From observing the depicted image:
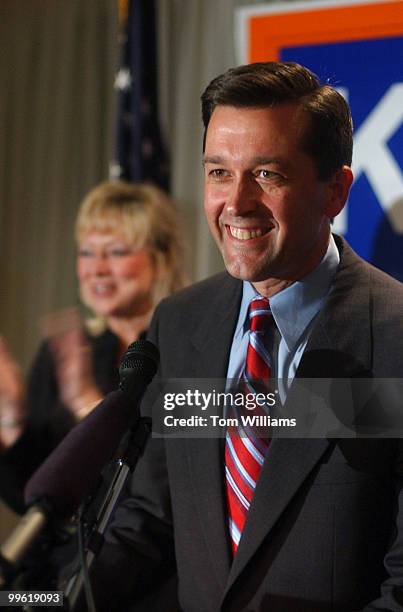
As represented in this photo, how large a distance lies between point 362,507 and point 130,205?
122 centimetres

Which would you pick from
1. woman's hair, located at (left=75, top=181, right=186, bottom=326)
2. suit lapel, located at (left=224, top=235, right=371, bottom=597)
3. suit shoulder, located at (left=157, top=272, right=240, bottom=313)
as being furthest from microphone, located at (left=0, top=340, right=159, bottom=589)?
woman's hair, located at (left=75, top=181, right=186, bottom=326)

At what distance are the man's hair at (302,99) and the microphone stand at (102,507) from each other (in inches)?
25.8

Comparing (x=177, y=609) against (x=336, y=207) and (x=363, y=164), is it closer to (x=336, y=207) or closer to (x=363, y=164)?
(x=336, y=207)

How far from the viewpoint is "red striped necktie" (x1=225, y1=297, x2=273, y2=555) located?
1.41 metres

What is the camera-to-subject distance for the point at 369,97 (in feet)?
5.89

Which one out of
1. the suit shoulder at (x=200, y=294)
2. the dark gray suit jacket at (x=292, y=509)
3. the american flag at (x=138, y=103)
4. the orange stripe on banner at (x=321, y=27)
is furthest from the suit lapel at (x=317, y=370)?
the american flag at (x=138, y=103)

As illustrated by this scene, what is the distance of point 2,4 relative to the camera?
91.7 inches

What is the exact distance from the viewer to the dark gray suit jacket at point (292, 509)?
1.31 m

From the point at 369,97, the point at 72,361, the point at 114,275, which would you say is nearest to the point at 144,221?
the point at 114,275

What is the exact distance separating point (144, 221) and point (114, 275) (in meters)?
0.18

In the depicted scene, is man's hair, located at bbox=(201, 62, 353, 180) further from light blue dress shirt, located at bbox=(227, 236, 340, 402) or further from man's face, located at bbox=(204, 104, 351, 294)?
light blue dress shirt, located at bbox=(227, 236, 340, 402)

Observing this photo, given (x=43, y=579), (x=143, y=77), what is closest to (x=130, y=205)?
(x=143, y=77)

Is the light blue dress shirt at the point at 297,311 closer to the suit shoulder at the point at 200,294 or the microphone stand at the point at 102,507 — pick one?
the suit shoulder at the point at 200,294

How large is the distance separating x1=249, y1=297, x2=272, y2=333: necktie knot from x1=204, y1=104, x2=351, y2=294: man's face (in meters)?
0.05
